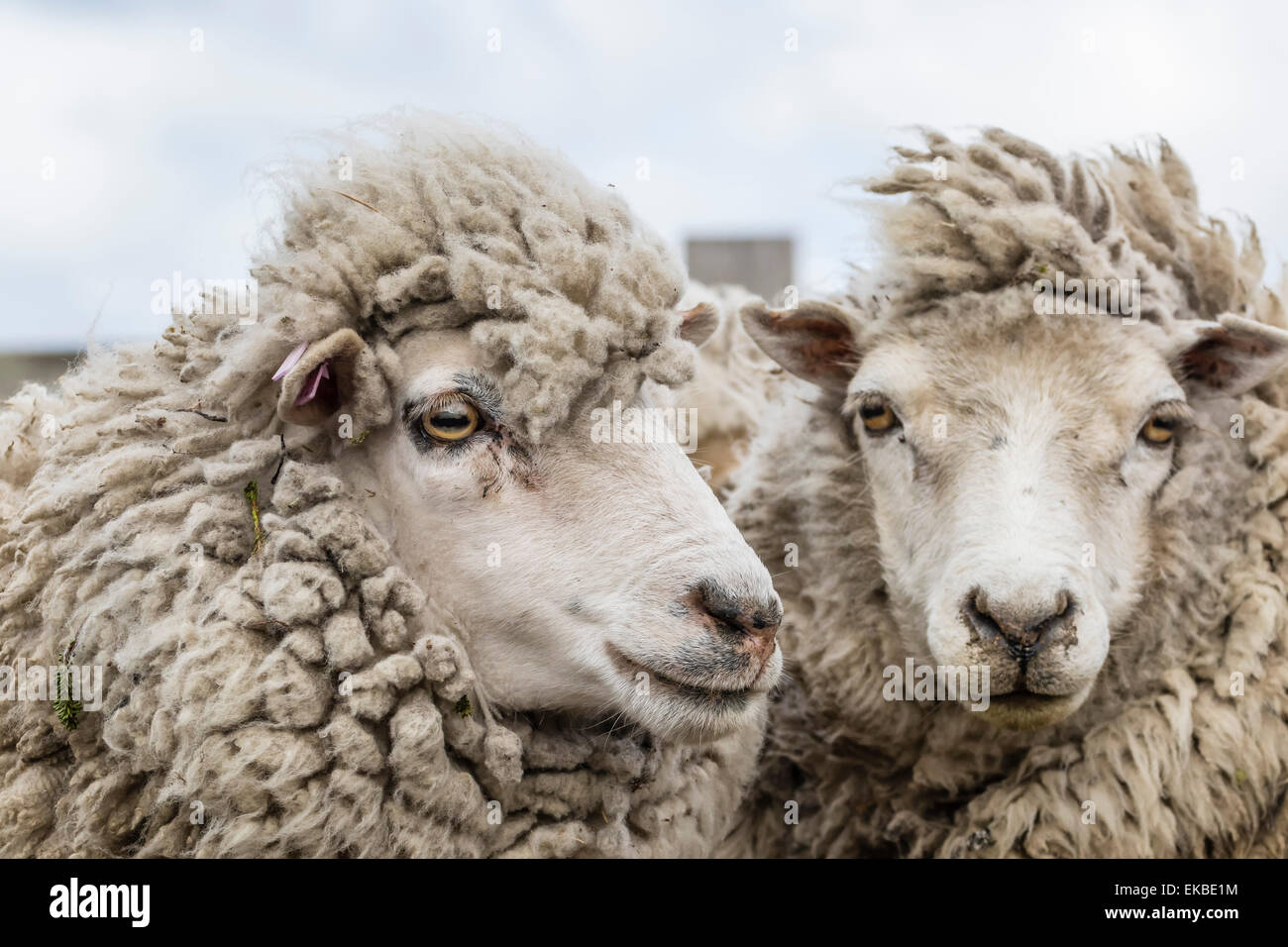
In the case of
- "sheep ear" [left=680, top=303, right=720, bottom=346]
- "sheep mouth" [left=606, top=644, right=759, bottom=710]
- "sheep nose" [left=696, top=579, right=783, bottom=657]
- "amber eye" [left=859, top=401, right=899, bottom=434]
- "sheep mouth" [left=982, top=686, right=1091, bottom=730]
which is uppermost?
"sheep ear" [left=680, top=303, right=720, bottom=346]

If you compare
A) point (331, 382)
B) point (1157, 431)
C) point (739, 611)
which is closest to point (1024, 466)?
point (1157, 431)

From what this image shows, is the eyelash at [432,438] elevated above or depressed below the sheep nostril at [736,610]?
above

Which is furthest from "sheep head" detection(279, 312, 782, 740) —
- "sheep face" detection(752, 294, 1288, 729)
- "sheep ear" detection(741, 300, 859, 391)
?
"sheep ear" detection(741, 300, 859, 391)

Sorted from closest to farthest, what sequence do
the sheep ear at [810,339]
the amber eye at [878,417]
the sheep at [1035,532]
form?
the sheep at [1035,532] < the amber eye at [878,417] < the sheep ear at [810,339]

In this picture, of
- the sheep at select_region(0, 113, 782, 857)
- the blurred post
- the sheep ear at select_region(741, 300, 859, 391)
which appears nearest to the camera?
the sheep at select_region(0, 113, 782, 857)

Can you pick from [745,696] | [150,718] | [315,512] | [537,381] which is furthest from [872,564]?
[150,718]

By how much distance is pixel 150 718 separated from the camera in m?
2.50

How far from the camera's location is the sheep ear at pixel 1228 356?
342cm

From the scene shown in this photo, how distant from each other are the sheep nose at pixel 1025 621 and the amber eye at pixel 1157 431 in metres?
0.73

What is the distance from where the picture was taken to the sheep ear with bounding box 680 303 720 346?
325 cm

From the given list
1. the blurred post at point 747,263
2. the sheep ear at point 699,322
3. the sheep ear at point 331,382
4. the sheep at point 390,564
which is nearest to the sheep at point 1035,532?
the sheep ear at point 699,322

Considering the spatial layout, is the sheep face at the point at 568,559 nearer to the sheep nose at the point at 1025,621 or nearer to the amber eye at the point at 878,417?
the sheep nose at the point at 1025,621

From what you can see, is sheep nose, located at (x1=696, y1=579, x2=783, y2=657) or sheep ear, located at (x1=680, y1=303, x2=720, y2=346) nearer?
sheep nose, located at (x1=696, y1=579, x2=783, y2=657)

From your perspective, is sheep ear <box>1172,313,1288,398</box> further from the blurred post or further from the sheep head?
the blurred post
